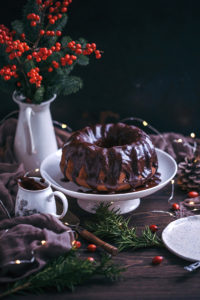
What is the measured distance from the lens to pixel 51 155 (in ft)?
6.28

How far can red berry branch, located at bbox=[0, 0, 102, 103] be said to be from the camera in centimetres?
169

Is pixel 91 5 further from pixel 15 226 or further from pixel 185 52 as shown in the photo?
pixel 15 226

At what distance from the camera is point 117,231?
63.6 inches

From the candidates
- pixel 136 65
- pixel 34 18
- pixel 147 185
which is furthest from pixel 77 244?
pixel 136 65

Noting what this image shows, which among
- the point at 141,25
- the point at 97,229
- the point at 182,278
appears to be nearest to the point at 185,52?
the point at 141,25

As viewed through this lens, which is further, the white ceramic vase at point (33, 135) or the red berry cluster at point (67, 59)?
the white ceramic vase at point (33, 135)

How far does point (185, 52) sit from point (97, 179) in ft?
2.94

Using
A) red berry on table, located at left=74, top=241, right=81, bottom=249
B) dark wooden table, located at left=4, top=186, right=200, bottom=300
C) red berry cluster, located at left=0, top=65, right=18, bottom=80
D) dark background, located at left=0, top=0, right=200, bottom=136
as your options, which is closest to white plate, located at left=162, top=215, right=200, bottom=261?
dark wooden table, located at left=4, top=186, right=200, bottom=300

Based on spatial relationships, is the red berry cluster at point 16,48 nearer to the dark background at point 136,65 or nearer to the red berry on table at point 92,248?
the dark background at point 136,65

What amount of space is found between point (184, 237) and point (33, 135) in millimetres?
714

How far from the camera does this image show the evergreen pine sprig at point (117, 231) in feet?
5.16

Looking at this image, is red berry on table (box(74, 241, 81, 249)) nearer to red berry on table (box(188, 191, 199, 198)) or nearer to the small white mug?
the small white mug

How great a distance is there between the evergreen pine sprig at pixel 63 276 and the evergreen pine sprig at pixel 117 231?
140 mm

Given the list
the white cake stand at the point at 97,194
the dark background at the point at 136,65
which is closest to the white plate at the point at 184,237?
the white cake stand at the point at 97,194
